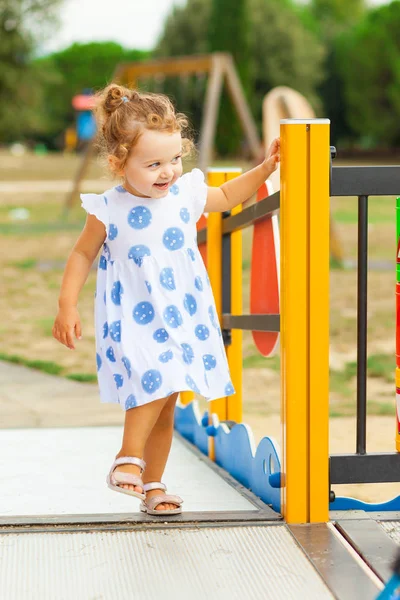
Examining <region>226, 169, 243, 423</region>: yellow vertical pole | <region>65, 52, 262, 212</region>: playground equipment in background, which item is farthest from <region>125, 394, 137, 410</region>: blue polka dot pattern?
<region>65, 52, 262, 212</region>: playground equipment in background

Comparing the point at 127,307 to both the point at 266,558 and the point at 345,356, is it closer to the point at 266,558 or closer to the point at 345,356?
the point at 266,558

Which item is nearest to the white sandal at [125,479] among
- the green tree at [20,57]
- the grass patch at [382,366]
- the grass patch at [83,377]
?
the grass patch at [83,377]

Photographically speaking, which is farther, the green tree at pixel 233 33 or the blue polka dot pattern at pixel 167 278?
the green tree at pixel 233 33

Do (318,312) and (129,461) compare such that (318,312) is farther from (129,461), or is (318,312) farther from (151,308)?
(129,461)

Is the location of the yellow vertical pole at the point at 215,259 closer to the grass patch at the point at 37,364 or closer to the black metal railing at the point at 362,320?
the black metal railing at the point at 362,320

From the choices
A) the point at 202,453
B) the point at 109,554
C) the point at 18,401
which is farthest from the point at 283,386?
the point at 18,401

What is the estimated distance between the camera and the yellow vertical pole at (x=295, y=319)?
8.45 feet

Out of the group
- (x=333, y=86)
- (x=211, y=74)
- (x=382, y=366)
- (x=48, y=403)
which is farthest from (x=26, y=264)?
(x=333, y=86)

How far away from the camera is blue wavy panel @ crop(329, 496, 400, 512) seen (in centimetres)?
280

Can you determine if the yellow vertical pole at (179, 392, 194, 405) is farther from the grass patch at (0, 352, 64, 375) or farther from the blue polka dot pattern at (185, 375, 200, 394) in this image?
the blue polka dot pattern at (185, 375, 200, 394)

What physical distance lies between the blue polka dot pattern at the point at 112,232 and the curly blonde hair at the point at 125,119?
16 centimetres

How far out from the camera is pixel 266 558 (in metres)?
2.34

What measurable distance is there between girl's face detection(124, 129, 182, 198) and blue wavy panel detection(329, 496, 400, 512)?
1085 millimetres

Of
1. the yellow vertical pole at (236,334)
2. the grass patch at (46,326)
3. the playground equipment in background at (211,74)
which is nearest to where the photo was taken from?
the yellow vertical pole at (236,334)
